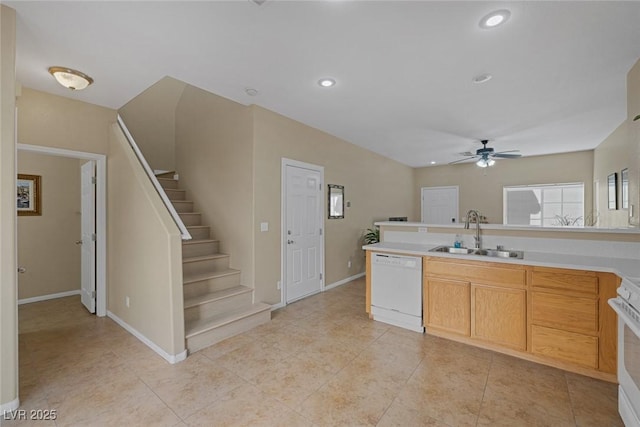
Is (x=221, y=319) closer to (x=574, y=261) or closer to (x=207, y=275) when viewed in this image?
(x=207, y=275)

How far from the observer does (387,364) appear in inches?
97.7

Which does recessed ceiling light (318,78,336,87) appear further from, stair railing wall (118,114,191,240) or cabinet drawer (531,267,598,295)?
cabinet drawer (531,267,598,295)

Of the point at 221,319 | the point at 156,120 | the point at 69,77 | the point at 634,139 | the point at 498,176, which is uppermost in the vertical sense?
the point at 156,120

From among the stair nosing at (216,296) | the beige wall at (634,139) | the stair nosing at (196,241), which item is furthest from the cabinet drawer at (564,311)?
the stair nosing at (196,241)

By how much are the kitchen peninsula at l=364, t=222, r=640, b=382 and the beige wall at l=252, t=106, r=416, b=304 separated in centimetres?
163

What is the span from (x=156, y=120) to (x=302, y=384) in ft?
16.4

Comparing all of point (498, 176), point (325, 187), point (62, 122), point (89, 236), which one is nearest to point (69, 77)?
point (62, 122)

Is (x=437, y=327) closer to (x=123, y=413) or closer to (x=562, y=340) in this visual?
(x=562, y=340)

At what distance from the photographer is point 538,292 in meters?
2.45

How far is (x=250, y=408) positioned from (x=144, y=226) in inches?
79.5

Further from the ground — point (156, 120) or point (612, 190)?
point (156, 120)

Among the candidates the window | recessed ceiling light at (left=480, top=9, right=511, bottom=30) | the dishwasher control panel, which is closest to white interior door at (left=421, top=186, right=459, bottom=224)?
the window

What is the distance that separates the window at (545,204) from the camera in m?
6.33

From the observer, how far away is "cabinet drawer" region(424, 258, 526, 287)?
255 cm
